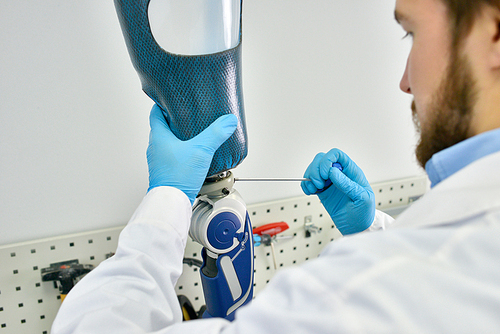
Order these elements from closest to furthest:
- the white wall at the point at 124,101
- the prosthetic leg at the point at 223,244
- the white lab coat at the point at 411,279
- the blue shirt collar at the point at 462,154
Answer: the white lab coat at the point at 411,279 → the blue shirt collar at the point at 462,154 → the prosthetic leg at the point at 223,244 → the white wall at the point at 124,101

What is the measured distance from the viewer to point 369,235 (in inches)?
14.4

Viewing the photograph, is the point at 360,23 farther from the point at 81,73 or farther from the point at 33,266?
the point at 33,266

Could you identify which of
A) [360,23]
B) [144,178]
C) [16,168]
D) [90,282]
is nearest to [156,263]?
[90,282]

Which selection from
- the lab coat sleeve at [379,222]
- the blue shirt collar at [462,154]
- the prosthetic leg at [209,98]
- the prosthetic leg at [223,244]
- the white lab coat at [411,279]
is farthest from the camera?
the lab coat sleeve at [379,222]

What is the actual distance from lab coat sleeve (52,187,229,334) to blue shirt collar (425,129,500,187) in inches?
14.7

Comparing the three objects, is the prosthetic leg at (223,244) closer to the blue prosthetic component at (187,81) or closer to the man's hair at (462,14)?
the blue prosthetic component at (187,81)

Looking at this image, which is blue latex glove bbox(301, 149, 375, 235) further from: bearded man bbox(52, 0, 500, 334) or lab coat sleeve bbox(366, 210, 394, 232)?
bearded man bbox(52, 0, 500, 334)

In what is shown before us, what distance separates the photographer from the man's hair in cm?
46

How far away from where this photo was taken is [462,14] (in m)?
0.48

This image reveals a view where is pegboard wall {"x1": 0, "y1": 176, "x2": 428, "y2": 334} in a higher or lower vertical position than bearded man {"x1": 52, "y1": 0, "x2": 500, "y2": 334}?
lower

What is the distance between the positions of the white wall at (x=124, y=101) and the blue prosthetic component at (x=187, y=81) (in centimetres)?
34

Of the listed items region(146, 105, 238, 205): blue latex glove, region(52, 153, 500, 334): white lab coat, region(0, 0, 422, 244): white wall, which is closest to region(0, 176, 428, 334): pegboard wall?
region(0, 0, 422, 244): white wall

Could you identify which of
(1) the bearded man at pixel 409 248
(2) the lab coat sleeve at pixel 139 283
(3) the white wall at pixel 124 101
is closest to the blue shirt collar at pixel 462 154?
(1) the bearded man at pixel 409 248

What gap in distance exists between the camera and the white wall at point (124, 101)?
875 mm
